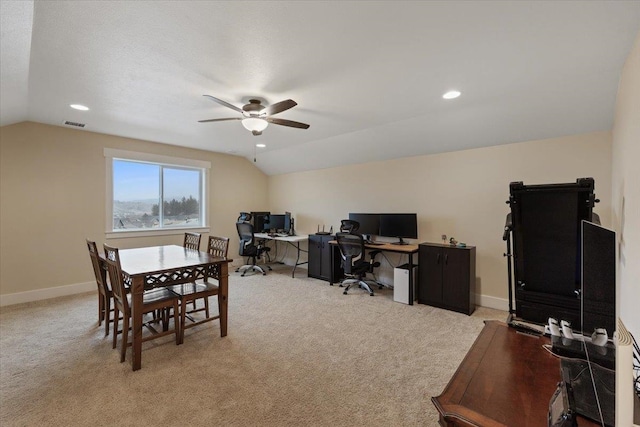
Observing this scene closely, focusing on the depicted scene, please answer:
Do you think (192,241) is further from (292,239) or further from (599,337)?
(599,337)

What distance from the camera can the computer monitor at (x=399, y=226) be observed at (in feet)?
14.5

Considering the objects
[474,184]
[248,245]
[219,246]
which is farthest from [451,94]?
[248,245]

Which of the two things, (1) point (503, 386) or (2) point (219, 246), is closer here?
(1) point (503, 386)

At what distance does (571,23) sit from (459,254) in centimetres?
260

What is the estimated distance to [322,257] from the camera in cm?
523

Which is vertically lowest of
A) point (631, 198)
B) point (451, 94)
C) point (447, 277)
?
point (447, 277)

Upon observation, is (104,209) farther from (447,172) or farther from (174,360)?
(447,172)

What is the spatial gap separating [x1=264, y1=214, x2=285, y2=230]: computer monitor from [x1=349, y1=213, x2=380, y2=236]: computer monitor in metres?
1.95

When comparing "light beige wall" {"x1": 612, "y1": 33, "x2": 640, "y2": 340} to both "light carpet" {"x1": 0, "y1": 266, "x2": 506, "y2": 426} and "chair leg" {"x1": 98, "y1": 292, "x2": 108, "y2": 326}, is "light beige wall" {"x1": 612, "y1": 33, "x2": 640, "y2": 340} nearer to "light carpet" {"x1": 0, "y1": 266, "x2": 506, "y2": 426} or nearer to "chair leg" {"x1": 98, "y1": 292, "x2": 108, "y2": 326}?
"light carpet" {"x1": 0, "y1": 266, "x2": 506, "y2": 426}

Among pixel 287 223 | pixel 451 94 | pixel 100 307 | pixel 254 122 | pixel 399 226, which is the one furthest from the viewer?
pixel 287 223

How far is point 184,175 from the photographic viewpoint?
5.70 meters

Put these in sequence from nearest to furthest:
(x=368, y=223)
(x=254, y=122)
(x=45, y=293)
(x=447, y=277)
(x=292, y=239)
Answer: (x=254, y=122) < (x=447, y=277) < (x=45, y=293) < (x=368, y=223) < (x=292, y=239)

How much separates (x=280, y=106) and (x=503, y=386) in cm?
255

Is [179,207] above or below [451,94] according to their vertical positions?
below
